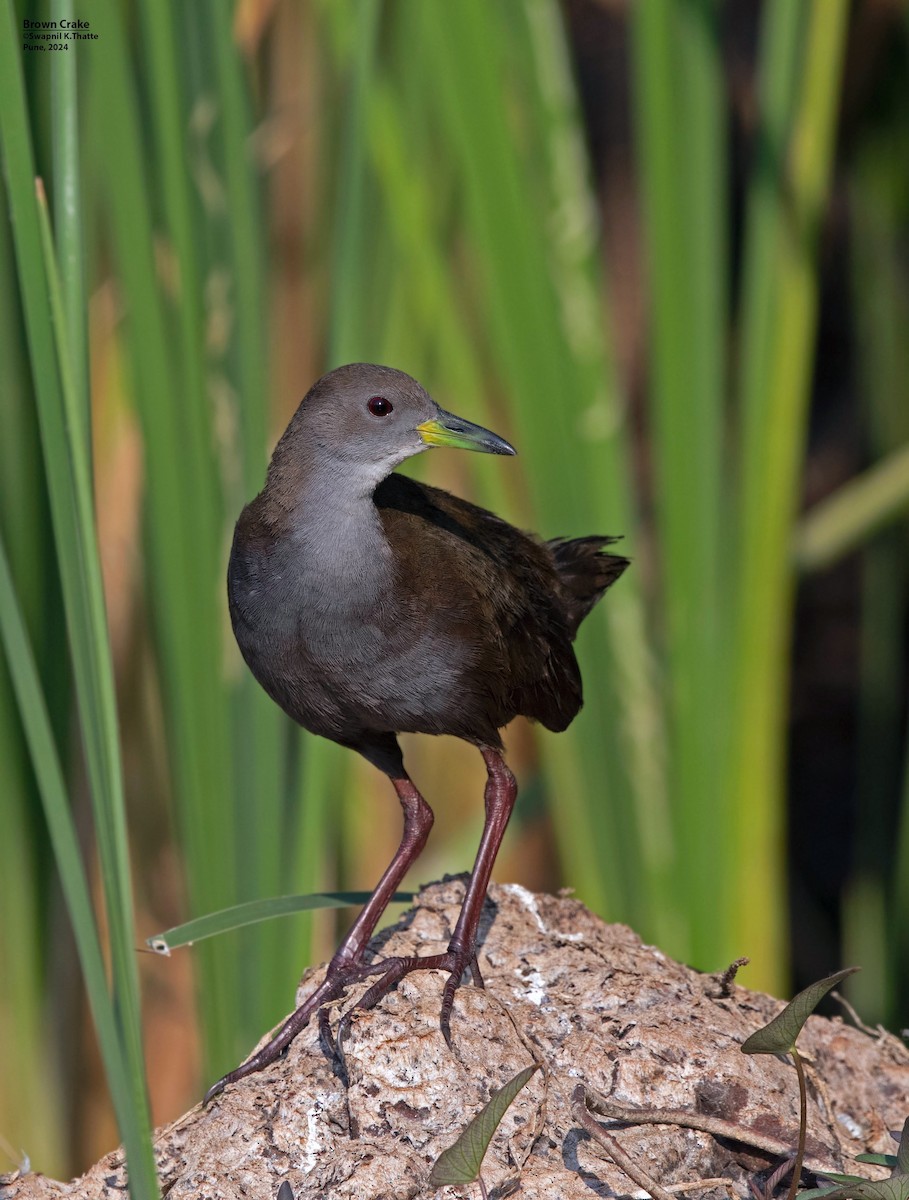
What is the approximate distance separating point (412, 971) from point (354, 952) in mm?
219

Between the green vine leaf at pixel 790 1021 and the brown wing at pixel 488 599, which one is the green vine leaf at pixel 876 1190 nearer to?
the green vine leaf at pixel 790 1021

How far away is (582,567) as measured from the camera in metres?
2.72

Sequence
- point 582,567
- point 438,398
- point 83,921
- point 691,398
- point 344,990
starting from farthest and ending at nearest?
point 438,398 → point 691,398 → point 582,567 → point 344,990 → point 83,921

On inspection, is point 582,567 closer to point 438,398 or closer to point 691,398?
point 691,398

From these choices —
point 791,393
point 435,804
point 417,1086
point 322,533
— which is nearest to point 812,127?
point 791,393

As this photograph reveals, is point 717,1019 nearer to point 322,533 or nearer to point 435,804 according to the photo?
point 322,533

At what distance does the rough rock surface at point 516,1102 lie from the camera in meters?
1.76

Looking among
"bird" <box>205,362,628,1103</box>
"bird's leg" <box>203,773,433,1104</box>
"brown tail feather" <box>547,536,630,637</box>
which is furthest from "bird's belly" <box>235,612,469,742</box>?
"brown tail feather" <box>547,536,630,637</box>

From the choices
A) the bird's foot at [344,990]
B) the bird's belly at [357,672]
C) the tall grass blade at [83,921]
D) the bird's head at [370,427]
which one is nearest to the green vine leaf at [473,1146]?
the tall grass blade at [83,921]

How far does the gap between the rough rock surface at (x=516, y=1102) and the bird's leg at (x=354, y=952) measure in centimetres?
8

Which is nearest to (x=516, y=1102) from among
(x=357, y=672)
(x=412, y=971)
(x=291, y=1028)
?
(x=412, y=971)

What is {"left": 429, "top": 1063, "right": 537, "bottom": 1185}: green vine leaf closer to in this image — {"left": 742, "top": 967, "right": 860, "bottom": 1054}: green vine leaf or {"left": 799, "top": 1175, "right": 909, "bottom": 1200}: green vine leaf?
{"left": 799, "top": 1175, "right": 909, "bottom": 1200}: green vine leaf

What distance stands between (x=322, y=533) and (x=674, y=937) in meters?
1.25

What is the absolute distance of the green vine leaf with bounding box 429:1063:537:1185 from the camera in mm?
1482
